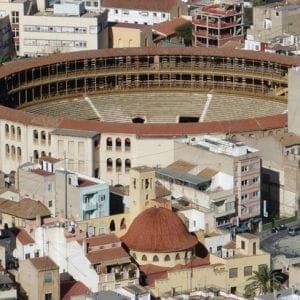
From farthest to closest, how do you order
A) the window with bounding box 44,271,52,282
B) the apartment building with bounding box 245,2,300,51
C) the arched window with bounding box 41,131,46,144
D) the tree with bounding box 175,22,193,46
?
the tree with bounding box 175,22,193,46, the apartment building with bounding box 245,2,300,51, the arched window with bounding box 41,131,46,144, the window with bounding box 44,271,52,282

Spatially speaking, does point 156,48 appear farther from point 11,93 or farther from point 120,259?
point 120,259

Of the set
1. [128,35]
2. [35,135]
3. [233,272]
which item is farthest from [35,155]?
[128,35]

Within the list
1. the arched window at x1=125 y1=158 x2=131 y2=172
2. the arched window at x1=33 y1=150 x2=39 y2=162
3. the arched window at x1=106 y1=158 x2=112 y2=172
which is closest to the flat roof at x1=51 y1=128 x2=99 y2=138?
the arched window at x1=106 y1=158 x2=112 y2=172

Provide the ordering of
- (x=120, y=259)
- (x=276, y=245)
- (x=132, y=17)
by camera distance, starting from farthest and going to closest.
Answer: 1. (x=132, y=17)
2. (x=276, y=245)
3. (x=120, y=259)

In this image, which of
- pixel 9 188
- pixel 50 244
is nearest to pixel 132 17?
pixel 9 188

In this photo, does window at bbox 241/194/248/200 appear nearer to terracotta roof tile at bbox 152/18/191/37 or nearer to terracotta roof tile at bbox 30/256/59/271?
terracotta roof tile at bbox 30/256/59/271
